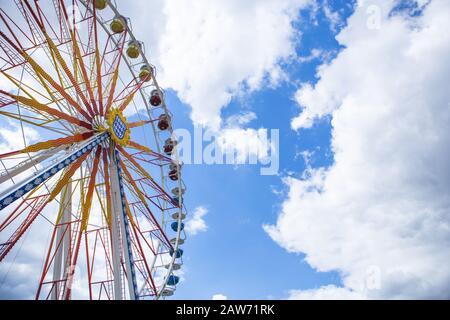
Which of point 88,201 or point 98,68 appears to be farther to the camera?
point 98,68

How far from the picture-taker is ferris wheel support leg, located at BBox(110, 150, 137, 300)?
1372 centimetres

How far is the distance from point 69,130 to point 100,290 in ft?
20.4

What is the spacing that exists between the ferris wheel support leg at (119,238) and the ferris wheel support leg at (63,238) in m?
1.91

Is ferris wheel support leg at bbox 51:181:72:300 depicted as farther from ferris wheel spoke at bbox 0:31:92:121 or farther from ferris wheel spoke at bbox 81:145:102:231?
ferris wheel spoke at bbox 0:31:92:121

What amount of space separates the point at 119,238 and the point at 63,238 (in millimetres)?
2385

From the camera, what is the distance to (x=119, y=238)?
14.5 metres

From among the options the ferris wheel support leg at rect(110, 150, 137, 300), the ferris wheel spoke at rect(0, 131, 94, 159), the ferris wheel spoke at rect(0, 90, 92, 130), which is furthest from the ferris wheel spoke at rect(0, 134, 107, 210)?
the ferris wheel support leg at rect(110, 150, 137, 300)

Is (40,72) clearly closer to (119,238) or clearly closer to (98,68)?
(98,68)

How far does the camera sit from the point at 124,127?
16938 millimetres

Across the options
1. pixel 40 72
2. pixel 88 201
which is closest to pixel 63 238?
pixel 88 201

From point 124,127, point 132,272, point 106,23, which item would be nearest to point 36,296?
point 132,272

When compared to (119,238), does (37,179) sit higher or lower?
higher

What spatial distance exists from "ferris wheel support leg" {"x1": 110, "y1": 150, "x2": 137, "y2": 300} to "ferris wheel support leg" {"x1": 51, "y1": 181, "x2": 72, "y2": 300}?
1.91m
